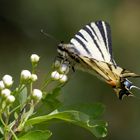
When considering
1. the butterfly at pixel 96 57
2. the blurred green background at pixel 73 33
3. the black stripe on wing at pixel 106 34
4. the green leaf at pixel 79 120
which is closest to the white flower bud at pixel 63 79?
the butterfly at pixel 96 57

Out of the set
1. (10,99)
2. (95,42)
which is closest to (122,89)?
(95,42)

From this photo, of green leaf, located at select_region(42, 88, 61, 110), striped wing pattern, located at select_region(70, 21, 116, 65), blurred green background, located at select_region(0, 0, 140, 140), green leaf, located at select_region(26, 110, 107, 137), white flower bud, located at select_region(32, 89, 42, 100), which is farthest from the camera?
blurred green background, located at select_region(0, 0, 140, 140)

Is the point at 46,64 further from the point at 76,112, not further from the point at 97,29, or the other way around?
the point at 76,112

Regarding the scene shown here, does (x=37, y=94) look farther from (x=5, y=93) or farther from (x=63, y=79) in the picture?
(x=63, y=79)

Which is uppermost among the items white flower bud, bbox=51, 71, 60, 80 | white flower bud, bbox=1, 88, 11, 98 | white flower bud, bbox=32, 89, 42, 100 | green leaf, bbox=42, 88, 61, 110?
white flower bud, bbox=1, 88, 11, 98

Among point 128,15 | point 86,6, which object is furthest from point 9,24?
point 128,15

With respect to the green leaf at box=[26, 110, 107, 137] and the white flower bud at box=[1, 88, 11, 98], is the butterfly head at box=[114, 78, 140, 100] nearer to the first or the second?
the green leaf at box=[26, 110, 107, 137]

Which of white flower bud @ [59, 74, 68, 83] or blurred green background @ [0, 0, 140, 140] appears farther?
blurred green background @ [0, 0, 140, 140]

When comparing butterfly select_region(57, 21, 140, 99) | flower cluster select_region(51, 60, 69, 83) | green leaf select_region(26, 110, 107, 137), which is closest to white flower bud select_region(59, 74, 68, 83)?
flower cluster select_region(51, 60, 69, 83)
